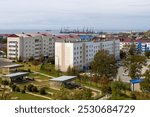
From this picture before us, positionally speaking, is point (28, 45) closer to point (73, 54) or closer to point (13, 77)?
point (73, 54)

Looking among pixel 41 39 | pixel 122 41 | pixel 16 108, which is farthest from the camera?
pixel 122 41

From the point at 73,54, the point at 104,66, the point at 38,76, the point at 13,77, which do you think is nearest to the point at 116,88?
the point at 104,66

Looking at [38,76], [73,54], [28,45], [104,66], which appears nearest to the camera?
[104,66]

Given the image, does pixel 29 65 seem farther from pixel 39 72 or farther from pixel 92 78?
pixel 92 78

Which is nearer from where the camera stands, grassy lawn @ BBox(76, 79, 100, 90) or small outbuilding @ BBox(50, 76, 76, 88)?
small outbuilding @ BBox(50, 76, 76, 88)

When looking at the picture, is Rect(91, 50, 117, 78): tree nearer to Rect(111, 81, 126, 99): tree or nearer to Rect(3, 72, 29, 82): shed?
Rect(111, 81, 126, 99): tree

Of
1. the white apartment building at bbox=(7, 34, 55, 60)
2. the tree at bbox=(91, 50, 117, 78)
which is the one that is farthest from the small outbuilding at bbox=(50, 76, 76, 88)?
the white apartment building at bbox=(7, 34, 55, 60)

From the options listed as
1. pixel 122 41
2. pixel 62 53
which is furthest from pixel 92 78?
pixel 122 41

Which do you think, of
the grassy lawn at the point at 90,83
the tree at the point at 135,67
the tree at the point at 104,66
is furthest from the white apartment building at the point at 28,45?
the tree at the point at 135,67
